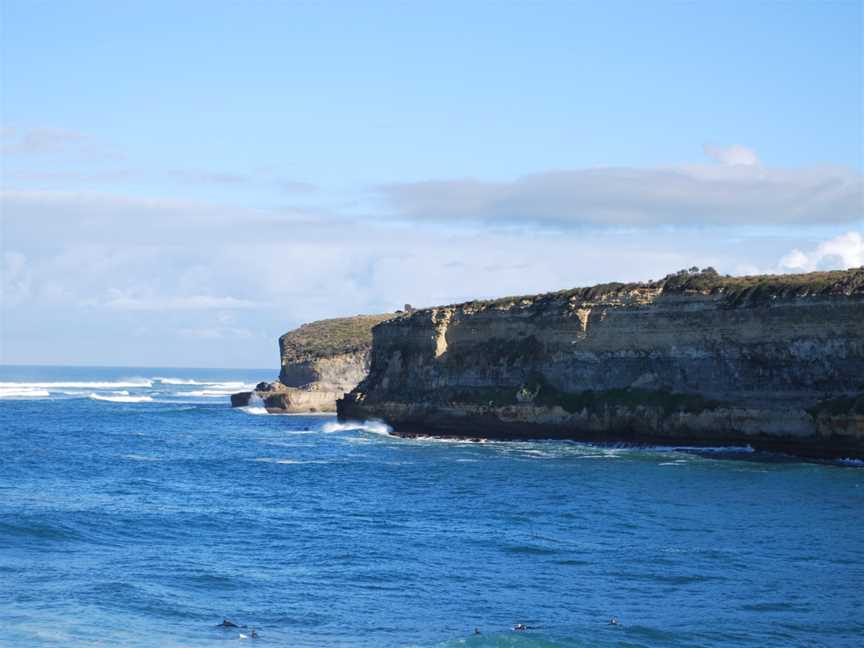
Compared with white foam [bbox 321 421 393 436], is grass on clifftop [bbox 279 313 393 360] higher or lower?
higher

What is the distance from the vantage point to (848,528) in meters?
31.4

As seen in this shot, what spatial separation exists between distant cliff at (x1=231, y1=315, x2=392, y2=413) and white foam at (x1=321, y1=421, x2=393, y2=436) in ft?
73.7

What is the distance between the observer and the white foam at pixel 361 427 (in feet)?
250

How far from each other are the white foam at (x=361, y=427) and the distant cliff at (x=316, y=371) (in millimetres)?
22466

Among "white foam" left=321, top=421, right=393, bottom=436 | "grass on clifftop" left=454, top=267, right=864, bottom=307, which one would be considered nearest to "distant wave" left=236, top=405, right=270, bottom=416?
"white foam" left=321, top=421, right=393, bottom=436

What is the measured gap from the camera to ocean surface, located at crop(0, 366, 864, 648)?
20.9m

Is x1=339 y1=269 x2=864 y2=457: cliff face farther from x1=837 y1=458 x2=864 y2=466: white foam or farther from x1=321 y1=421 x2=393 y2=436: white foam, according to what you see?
x1=321 y1=421 x2=393 y2=436: white foam

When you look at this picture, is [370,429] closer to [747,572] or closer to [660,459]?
[660,459]

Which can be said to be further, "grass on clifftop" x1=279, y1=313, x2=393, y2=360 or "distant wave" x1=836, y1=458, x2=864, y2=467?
"grass on clifftop" x1=279, y1=313, x2=393, y2=360

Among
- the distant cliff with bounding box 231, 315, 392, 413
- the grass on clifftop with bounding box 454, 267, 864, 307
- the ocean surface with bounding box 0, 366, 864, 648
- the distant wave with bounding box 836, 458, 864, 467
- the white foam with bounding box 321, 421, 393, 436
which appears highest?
the grass on clifftop with bounding box 454, 267, 864, 307

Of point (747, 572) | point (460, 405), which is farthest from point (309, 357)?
point (747, 572)

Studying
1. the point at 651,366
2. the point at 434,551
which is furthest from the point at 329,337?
the point at 434,551

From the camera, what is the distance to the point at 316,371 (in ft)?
356

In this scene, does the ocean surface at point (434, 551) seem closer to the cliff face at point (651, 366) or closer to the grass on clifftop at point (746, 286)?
the cliff face at point (651, 366)
